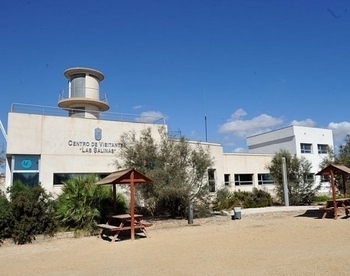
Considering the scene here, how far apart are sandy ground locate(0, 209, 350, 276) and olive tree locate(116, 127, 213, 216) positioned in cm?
319

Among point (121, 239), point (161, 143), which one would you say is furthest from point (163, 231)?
point (161, 143)

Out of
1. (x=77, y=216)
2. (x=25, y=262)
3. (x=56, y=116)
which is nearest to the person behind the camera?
(x=25, y=262)

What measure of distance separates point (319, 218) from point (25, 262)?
42.2ft

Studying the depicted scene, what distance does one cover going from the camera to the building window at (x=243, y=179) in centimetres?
3031

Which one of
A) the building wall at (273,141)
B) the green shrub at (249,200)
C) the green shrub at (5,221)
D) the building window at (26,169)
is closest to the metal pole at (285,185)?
the green shrub at (249,200)

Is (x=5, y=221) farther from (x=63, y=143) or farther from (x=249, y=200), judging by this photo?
(x=249, y=200)

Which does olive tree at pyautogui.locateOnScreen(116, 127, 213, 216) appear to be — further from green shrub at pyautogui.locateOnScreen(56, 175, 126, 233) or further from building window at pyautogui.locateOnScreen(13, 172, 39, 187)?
building window at pyautogui.locateOnScreen(13, 172, 39, 187)

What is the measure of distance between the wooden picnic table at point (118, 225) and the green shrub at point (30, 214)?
2.09m

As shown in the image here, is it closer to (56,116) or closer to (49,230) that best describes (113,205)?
(49,230)

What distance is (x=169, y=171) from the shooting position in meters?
17.2

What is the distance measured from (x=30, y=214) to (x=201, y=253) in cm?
744

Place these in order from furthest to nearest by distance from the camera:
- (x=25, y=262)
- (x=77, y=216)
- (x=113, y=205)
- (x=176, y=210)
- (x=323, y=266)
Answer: (x=176, y=210), (x=113, y=205), (x=77, y=216), (x=25, y=262), (x=323, y=266)

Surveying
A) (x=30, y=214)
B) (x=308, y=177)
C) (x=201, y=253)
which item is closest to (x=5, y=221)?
(x=30, y=214)

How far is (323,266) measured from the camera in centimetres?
688
